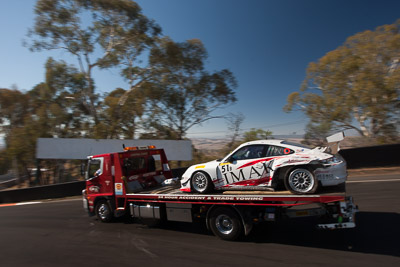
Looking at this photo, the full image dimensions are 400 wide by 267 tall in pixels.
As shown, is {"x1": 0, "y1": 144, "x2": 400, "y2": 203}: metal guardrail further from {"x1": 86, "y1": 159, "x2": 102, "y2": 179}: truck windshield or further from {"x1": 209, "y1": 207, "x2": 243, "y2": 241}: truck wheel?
{"x1": 209, "y1": 207, "x2": 243, "y2": 241}: truck wheel

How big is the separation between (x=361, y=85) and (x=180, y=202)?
21.9 metres

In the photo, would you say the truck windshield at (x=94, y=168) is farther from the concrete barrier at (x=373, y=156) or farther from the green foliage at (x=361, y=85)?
the green foliage at (x=361, y=85)

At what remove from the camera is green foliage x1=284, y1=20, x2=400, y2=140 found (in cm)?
2120

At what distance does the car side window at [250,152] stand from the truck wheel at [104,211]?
4.75 metres

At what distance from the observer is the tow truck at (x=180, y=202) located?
16.4 feet

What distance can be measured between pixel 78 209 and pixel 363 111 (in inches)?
947

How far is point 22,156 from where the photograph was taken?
22969 millimetres

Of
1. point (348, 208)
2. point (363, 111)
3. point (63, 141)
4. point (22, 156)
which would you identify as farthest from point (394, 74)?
point (22, 156)

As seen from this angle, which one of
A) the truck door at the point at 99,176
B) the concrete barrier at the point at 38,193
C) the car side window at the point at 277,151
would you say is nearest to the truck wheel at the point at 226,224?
the car side window at the point at 277,151

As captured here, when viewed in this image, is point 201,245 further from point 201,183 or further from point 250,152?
point 250,152

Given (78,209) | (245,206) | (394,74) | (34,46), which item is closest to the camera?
(245,206)

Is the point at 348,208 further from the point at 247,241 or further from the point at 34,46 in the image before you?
the point at 34,46

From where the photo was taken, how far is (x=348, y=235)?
566cm

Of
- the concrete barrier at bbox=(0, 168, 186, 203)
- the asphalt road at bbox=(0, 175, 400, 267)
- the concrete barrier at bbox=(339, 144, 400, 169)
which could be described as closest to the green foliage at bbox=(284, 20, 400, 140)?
the concrete barrier at bbox=(339, 144, 400, 169)
